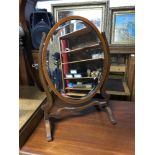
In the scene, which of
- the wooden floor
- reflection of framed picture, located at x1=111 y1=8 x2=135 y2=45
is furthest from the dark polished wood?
the wooden floor

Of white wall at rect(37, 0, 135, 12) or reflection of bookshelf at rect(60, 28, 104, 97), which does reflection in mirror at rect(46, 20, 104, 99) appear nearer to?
reflection of bookshelf at rect(60, 28, 104, 97)

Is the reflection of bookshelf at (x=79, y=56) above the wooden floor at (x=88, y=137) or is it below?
above

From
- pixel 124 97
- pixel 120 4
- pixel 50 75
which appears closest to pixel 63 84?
pixel 50 75

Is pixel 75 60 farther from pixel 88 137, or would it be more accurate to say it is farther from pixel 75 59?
pixel 88 137

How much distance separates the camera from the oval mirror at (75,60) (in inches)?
25.7

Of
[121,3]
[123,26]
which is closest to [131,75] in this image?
[123,26]

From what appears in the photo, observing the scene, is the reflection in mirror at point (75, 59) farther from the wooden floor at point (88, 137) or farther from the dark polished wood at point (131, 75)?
the dark polished wood at point (131, 75)

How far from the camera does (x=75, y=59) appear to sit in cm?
72

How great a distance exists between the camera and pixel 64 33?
66 centimetres

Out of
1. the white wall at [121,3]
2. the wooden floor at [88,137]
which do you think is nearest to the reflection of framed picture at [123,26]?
the white wall at [121,3]

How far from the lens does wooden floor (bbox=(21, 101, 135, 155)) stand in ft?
1.97
